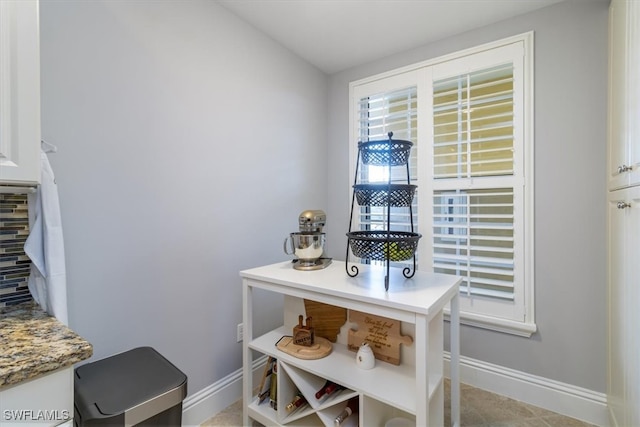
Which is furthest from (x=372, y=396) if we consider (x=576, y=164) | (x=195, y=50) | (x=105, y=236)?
(x=195, y=50)

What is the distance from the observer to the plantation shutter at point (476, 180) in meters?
1.87

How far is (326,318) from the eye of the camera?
1.57 metres

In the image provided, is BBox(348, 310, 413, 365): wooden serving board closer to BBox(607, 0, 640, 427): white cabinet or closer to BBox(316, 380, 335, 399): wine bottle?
BBox(316, 380, 335, 399): wine bottle

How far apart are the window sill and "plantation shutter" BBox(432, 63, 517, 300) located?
155 millimetres

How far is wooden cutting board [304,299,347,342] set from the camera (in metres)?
1.55

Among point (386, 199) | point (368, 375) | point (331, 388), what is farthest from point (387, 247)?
point (331, 388)

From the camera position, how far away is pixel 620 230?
1.34 metres

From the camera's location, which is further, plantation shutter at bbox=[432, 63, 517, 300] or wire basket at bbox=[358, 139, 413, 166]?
plantation shutter at bbox=[432, 63, 517, 300]

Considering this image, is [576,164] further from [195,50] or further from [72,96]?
[72,96]

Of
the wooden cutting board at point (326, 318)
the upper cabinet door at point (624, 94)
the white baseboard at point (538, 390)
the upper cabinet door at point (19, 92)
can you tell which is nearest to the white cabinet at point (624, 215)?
the upper cabinet door at point (624, 94)

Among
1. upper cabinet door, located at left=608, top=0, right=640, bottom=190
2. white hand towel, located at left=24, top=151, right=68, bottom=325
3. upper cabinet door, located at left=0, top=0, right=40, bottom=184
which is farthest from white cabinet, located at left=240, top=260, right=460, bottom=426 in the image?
upper cabinet door, located at left=0, top=0, right=40, bottom=184

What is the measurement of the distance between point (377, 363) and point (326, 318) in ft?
1.11

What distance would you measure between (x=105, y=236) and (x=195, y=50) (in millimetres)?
1083

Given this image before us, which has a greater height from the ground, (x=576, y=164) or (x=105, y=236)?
(x=576, y=164)
